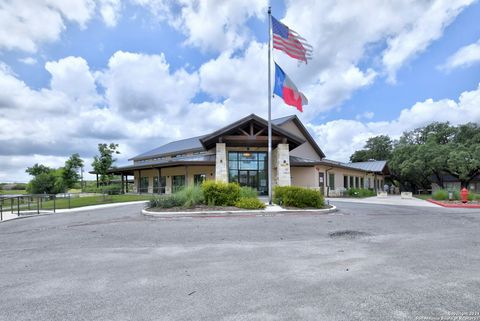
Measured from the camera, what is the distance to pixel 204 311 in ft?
11.2

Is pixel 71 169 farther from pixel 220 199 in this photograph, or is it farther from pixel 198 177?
pixel 220 199

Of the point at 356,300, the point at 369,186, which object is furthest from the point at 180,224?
the point at 369,186

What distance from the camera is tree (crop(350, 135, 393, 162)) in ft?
178

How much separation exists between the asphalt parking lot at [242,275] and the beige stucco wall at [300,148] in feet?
80.4

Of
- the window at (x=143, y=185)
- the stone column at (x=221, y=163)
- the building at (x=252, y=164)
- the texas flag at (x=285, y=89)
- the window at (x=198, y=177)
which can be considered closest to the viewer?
the texas flag at (x=285, y=89)

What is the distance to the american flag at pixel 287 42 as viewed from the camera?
14.8 metres

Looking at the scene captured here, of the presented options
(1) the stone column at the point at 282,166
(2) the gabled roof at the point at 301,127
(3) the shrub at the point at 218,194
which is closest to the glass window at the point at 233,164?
(1) the stone column at the point at 282,166

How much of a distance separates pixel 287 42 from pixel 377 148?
46.4 meters

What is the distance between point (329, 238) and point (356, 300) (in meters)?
4.17

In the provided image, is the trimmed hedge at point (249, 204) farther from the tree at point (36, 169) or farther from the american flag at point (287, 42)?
the tree at point (36, 169)

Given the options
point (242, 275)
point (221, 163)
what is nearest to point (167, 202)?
point (242, 275)

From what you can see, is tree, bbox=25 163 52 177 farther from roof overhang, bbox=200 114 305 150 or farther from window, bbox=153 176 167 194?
roof overhang, bbox=200 114 305 150

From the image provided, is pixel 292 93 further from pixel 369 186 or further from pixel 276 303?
pixel 369 186

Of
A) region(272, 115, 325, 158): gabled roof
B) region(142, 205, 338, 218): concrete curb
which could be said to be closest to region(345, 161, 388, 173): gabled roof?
region(272, 115, 325, 158): gabled roof
